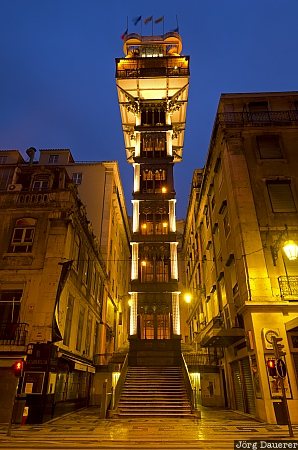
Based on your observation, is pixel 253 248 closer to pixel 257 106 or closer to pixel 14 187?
pixel 257 106

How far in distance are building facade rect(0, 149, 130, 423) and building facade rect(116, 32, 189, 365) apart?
16.5ft

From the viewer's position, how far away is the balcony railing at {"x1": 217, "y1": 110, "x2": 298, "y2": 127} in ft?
65.9

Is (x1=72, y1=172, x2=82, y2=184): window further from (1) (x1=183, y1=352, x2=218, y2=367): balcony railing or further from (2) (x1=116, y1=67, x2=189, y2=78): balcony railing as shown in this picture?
(1) (x1=183, y1=352, x2=218, y2=367): balcony railing

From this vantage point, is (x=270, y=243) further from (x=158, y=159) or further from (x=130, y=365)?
(x=158, y=159)

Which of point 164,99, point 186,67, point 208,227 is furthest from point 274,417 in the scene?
point 186,67

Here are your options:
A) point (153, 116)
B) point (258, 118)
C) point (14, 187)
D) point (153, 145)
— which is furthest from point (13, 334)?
point (153, 116)

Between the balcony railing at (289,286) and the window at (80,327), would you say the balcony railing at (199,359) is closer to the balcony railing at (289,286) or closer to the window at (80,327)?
the window at (80,327)

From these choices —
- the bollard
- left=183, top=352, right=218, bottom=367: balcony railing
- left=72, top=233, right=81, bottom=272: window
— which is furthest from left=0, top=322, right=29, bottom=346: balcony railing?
left=183, top=352, right=218, bottom=367: balcony railing

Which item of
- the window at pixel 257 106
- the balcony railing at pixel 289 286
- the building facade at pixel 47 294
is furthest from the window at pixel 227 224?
the building facade at pixel 47 294

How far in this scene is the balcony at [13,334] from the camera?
14.0 metres

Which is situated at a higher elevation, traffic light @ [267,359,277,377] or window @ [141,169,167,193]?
window @ [141,169,167,193]

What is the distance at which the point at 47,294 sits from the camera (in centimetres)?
1509

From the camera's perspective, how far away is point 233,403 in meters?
18.3

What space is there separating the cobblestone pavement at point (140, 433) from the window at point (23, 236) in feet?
27.4
